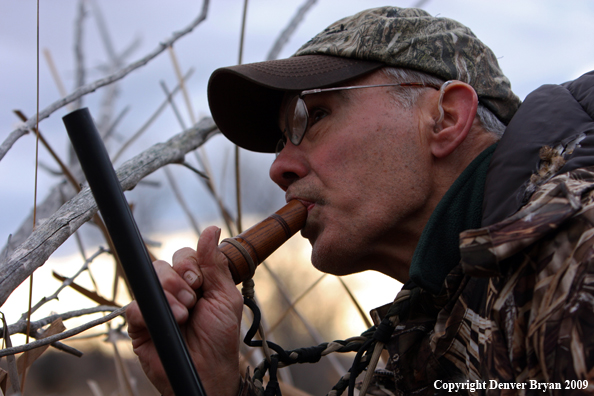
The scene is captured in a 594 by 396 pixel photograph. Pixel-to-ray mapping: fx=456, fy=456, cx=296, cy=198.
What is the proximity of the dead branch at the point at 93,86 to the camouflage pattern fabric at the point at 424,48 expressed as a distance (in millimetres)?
690

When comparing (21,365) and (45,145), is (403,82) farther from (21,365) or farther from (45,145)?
(21,365)

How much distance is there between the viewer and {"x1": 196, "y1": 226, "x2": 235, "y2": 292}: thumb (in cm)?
128

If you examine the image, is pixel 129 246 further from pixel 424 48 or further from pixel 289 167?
pixel 424 48

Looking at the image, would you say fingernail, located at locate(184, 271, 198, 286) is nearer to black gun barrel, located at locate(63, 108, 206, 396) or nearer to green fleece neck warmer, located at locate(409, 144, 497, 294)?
black gun barrel, located at locate(63, 108, 206, 396)

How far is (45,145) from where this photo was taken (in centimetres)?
Answer: 168

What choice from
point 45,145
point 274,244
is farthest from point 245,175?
point 274,244

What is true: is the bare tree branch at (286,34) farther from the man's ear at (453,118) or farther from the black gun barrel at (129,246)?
the black gun barrel at (129,246)

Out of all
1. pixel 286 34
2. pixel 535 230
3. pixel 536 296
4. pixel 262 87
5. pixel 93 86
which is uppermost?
pixel 286 34

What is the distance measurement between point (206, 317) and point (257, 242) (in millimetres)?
264

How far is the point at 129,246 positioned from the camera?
0.73 meters

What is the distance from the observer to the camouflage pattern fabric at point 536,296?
32.5 inches

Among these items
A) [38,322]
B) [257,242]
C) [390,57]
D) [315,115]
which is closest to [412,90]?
[390,57]

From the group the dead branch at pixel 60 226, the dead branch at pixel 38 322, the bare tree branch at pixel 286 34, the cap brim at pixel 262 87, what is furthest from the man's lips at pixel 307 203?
the bare tree branch at pixel 286 34

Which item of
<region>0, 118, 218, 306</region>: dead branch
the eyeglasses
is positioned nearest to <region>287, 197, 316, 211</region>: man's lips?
the eyeglasses
